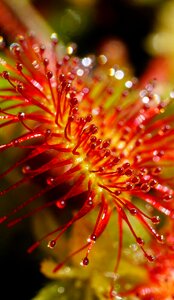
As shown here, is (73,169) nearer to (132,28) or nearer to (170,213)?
(170,213)

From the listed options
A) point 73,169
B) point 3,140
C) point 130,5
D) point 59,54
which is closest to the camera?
point 73,169

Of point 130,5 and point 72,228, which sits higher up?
point 130,5

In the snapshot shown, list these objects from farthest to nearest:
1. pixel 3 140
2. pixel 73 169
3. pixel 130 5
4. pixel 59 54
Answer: pixel 130 5 → pixel 59 54 → pixel 3 140 → pixel 73 169

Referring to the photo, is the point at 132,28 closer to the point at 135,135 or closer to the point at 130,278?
the point at 135,135

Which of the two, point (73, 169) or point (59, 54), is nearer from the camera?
point (73, 169)

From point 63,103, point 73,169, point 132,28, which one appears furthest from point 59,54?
point 73,169

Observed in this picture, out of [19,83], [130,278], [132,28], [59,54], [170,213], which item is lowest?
[130,278]

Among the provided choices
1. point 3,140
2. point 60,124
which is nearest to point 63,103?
point 60,124
